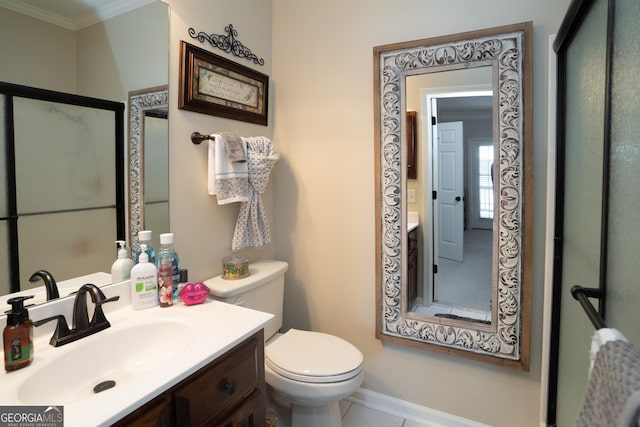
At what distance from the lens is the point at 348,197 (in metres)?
1.87

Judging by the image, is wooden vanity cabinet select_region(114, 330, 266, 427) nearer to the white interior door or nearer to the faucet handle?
the faucet handle

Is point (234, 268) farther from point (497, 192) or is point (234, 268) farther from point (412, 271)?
point (497, 192)

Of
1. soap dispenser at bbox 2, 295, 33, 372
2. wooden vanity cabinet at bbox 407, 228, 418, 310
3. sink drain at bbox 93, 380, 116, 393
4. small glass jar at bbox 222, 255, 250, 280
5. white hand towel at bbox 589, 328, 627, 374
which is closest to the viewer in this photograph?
white hand towel at bbox 589, 328, 627, 374

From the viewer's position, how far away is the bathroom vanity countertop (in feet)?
2.40

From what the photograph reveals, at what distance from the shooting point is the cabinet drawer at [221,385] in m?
0.87

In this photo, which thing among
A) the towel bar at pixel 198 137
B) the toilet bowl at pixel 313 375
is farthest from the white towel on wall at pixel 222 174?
the toilet bowl at pixel 313 375

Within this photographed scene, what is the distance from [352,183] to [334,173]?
0.12 m

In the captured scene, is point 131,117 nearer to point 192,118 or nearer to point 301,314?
point 192,118

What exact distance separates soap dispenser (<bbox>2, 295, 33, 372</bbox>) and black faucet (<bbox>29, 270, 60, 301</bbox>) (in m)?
0.16

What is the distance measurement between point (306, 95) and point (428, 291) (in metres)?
1.26

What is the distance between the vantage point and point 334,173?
189 cm

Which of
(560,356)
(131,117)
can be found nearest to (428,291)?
(560,356)

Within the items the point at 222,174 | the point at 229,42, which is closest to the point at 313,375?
the point at 222,174

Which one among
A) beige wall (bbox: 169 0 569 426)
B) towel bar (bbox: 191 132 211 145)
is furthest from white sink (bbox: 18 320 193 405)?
towel bar (bbox: 191 132 211 145)
